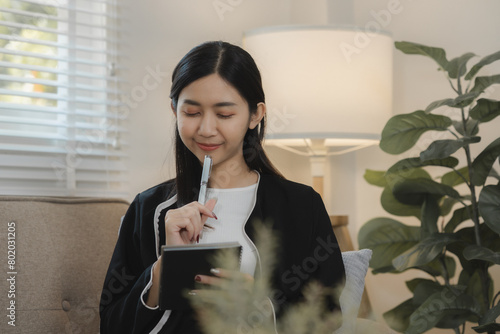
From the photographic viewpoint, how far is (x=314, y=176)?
2.19 m

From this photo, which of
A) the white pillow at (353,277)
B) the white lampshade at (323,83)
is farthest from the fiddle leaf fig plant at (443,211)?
the white pillow at (353,277)

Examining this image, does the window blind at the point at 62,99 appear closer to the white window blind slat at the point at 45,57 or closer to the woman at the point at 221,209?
the white window blind slat at the point at 45,57

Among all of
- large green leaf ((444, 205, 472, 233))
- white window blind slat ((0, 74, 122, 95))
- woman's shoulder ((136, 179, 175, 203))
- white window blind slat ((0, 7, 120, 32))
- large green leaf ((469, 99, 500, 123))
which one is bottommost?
large green leaf ((444, 205, 472, 233))

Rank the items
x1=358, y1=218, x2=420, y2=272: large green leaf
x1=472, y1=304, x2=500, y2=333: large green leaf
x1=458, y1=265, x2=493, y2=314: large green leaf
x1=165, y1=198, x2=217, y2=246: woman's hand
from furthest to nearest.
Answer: x1=358, y1=218, x2=420, y2=272: large green leaf, x1=458, y1=265, x2=493, y2=314: large green leaf, x1=472, y1=304, x2=500, y2=333: large green leaf, x1=165, y1=198, x2=217, y2=246: woman's hand

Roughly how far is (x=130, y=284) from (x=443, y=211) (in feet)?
3.84

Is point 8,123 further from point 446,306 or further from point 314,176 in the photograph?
point 446,306

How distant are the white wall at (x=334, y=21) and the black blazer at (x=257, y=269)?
2.13 feet

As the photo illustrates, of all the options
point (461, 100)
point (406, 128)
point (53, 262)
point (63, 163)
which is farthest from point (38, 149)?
point (461, 100)

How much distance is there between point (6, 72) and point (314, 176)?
109 cm

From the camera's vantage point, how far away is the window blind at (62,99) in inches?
66.7

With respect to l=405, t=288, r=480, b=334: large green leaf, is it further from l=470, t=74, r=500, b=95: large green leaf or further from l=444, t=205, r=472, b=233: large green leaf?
l=470, t=74, r=500, b=95: large green leaf

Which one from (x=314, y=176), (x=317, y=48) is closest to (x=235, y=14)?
(x=317, y=48)

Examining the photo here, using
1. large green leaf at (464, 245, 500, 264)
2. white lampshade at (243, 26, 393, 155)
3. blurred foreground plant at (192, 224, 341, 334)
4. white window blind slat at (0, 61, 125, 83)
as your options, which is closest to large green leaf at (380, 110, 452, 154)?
white lampshade at (243, 26, 393, 155)

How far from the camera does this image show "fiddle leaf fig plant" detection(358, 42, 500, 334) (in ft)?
5.70
